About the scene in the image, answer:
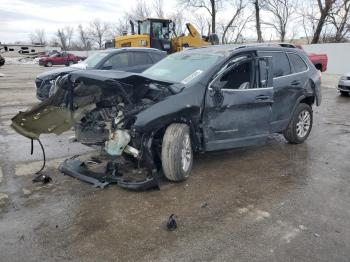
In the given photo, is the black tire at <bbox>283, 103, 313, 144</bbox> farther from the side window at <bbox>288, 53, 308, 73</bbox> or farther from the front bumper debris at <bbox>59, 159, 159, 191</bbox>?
the front bumper debris at <bbox>59, 159, 159, 191</bbox>

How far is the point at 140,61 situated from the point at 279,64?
5859mm

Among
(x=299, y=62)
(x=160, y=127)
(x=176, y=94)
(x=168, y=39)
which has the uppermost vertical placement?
(x=168, y=39)

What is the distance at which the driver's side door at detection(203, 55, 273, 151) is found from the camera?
5.10m

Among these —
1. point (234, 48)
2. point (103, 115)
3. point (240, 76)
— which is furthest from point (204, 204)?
point (234, 48)

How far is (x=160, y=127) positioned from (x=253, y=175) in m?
1.66

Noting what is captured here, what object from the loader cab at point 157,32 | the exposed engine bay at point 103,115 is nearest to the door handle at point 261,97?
the exposed engine bay at point 103,115

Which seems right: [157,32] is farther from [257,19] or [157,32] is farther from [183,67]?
[257,19]

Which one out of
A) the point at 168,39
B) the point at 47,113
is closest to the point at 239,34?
the point at 168,39

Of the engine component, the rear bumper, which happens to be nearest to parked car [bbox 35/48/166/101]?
the engine component

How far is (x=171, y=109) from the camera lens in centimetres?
456

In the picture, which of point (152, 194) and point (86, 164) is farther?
point (86, 164)

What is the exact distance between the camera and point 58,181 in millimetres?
4961

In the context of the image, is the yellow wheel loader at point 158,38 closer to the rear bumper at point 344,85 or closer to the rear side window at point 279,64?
the rear bumper at point 344,85

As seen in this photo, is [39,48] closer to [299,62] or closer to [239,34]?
[239,34]
